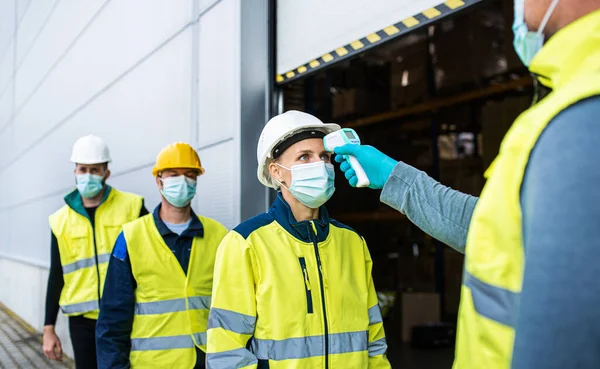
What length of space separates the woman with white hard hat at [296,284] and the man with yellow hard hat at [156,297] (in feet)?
2.83

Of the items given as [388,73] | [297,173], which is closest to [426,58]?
[388,73]

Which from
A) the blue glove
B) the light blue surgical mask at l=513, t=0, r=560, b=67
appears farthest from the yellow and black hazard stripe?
the light blue surgical mask at l=513, t=0, r=560, b=67

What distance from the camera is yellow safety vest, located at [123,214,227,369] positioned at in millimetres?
2568

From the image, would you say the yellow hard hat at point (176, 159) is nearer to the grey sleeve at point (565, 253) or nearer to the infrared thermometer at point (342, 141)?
the infrared thermometer at point (342, 141)

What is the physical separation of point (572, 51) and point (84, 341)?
11.5 ft

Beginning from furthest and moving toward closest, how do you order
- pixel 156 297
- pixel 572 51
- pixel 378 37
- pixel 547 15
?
pixel 156 297
pixel 378 37
pixel 547 15
pixel 572 51

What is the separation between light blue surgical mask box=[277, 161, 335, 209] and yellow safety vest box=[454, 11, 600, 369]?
120cm

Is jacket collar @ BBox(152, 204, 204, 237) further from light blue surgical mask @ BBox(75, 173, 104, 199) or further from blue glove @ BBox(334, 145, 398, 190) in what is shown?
blue glove @ BBox(334, 145, 398, 190)

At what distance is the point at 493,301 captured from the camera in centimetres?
87

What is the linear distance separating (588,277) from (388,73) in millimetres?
6430

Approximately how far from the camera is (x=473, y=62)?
5926mm

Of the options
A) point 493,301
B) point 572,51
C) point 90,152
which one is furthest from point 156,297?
point 572,51

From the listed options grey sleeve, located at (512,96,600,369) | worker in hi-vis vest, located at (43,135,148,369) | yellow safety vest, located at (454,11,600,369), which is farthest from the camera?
worker in hi-vis vest, located at (43,135,148,369)

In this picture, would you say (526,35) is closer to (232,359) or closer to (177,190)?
(232,359)
